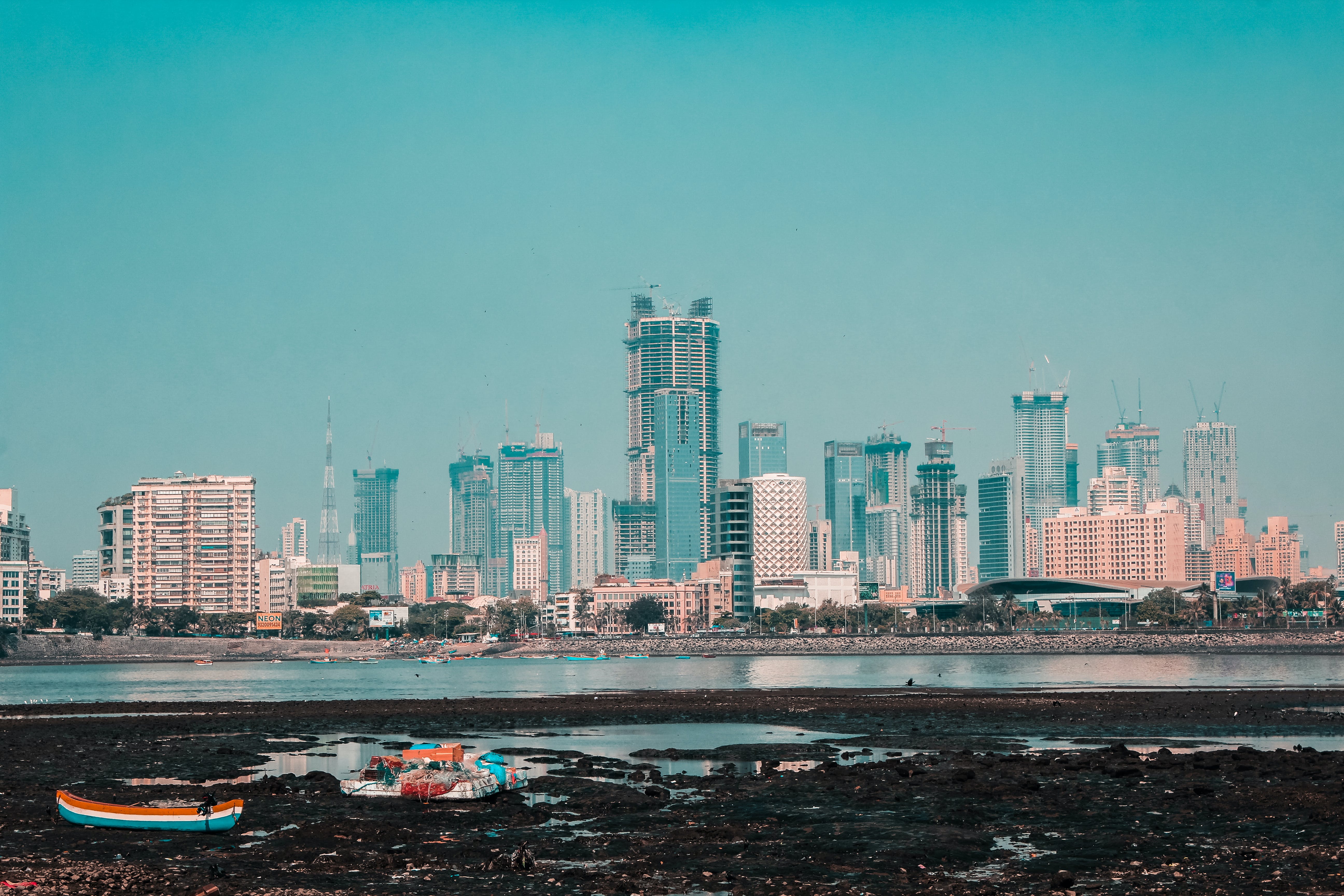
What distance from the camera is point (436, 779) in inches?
1982

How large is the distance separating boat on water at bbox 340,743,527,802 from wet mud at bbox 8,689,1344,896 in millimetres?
656

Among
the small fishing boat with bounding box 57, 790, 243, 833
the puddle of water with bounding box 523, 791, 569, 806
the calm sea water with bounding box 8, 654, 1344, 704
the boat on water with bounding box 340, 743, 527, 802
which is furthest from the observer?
the calm sea water with bounding box 8, 654, 1344, 704

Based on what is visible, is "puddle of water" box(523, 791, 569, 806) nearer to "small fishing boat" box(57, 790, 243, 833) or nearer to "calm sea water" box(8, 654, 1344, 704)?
"small fishing boat" box(57, 790, 243, 833)

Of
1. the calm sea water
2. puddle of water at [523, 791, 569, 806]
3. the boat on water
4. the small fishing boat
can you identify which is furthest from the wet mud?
the calm sea water

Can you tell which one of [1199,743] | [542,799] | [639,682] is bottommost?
[639,682]

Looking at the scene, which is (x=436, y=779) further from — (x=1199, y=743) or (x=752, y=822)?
(x=1199, y=743)

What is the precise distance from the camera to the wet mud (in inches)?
1425

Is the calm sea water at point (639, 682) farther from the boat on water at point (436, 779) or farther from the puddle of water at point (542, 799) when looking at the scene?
the puddle of water at point (542, 799)

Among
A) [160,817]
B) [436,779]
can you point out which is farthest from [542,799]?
[160,817]

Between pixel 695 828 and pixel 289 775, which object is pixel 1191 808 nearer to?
pixel 695 828

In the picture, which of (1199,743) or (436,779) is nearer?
(436,779)

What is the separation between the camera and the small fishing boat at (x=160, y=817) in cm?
4325

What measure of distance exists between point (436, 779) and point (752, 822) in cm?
1240

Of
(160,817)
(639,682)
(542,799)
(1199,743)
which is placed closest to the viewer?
(160,817)
